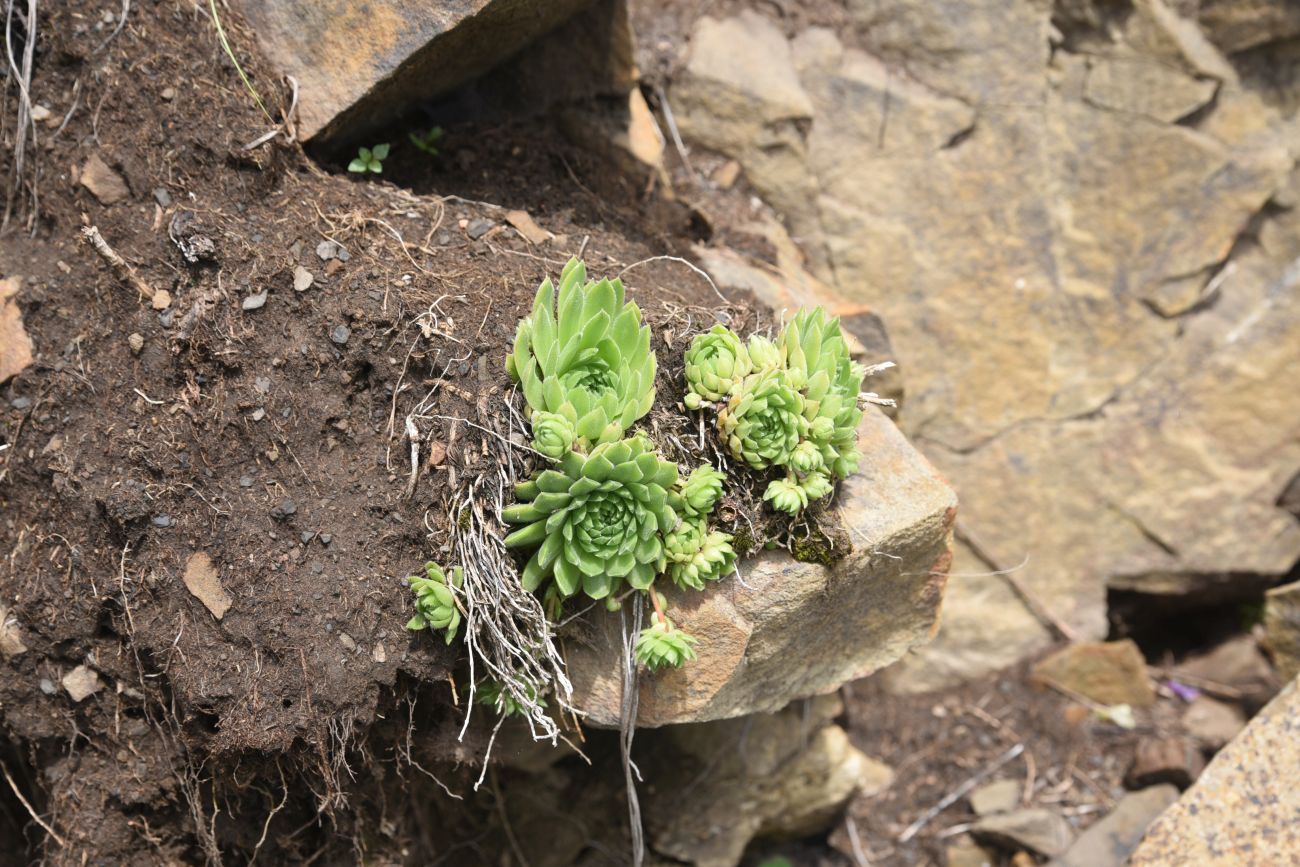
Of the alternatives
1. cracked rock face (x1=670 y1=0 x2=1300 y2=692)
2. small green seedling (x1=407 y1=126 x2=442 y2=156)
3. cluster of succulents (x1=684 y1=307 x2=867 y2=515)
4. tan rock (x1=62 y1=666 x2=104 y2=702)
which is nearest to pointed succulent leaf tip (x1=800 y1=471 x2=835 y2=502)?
cluster of succulents (x1=684 y1=307 x2=867 y2=515)

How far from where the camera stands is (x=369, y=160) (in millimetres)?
3025

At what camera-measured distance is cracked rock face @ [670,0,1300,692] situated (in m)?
3.98

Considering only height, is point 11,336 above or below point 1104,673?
above

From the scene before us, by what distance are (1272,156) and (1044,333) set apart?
1.08 metres

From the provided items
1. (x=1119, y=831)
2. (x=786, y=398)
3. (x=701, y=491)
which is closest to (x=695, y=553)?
(x=701, y=491)

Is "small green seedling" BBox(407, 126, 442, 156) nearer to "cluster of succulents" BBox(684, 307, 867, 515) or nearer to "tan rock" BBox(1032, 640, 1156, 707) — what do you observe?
"cluster of succulents" BBox(684, 307, 867, 515)

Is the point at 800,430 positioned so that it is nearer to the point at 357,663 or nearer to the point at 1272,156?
the point at 357,663

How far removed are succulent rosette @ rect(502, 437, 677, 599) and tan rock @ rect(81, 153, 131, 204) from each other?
4.32 feet

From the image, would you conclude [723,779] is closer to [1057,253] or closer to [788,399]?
[788,399]

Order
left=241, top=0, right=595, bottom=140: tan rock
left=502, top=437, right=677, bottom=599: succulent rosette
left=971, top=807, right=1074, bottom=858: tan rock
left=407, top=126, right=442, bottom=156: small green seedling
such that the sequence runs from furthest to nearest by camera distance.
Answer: left=971, top=807, right=1074, bottom=858: tan rock → left=407, top=126, right=442, bottom=156: small green seedling → left=241, top=0, right=595, bottom=140: tan rock → left=502, top=437, right=677, bottom=599: succulent rosette

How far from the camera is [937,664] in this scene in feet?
14.4

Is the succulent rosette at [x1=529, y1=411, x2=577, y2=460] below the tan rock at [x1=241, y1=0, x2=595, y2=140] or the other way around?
below

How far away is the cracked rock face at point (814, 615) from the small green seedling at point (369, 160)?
4.55ft

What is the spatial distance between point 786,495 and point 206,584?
4.39 ft
